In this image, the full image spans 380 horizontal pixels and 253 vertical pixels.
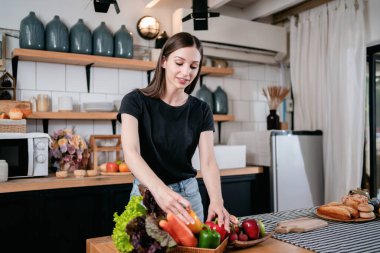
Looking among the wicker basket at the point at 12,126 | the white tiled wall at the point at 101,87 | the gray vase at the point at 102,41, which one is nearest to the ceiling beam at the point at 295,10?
the white tiled wall at the point at 101,87

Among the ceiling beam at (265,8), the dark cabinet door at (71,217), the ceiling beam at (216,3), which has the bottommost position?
the dark cabinet door at (71,217)

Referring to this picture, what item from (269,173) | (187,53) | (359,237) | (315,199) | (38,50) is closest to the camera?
(359,237)

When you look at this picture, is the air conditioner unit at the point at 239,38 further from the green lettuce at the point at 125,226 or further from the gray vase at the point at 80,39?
the green lettuce at the point at 125,226

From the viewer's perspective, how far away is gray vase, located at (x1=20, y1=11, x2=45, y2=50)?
9.51ft

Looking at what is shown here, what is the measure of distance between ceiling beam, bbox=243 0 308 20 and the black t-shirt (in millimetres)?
2464

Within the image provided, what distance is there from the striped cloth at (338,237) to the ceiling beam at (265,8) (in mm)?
2590

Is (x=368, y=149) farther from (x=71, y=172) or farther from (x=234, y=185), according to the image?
(x=71, y=172)

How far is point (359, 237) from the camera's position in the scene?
1406 millimetres

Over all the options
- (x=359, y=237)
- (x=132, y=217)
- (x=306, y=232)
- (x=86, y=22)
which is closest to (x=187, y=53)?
(x=132, y=217)

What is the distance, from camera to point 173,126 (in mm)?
1660

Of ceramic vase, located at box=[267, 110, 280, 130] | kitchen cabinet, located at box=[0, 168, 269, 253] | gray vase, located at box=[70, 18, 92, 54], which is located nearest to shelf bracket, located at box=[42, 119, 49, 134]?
gray vase, located at box=[70, 18, 92, 54]

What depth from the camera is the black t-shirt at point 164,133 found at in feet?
5.28

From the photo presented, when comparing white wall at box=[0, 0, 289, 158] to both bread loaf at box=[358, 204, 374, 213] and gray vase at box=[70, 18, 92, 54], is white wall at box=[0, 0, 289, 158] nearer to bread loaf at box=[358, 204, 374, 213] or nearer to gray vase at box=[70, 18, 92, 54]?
gray vase at box=[70, 18, 92, 54]

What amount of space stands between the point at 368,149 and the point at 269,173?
0.96 m
